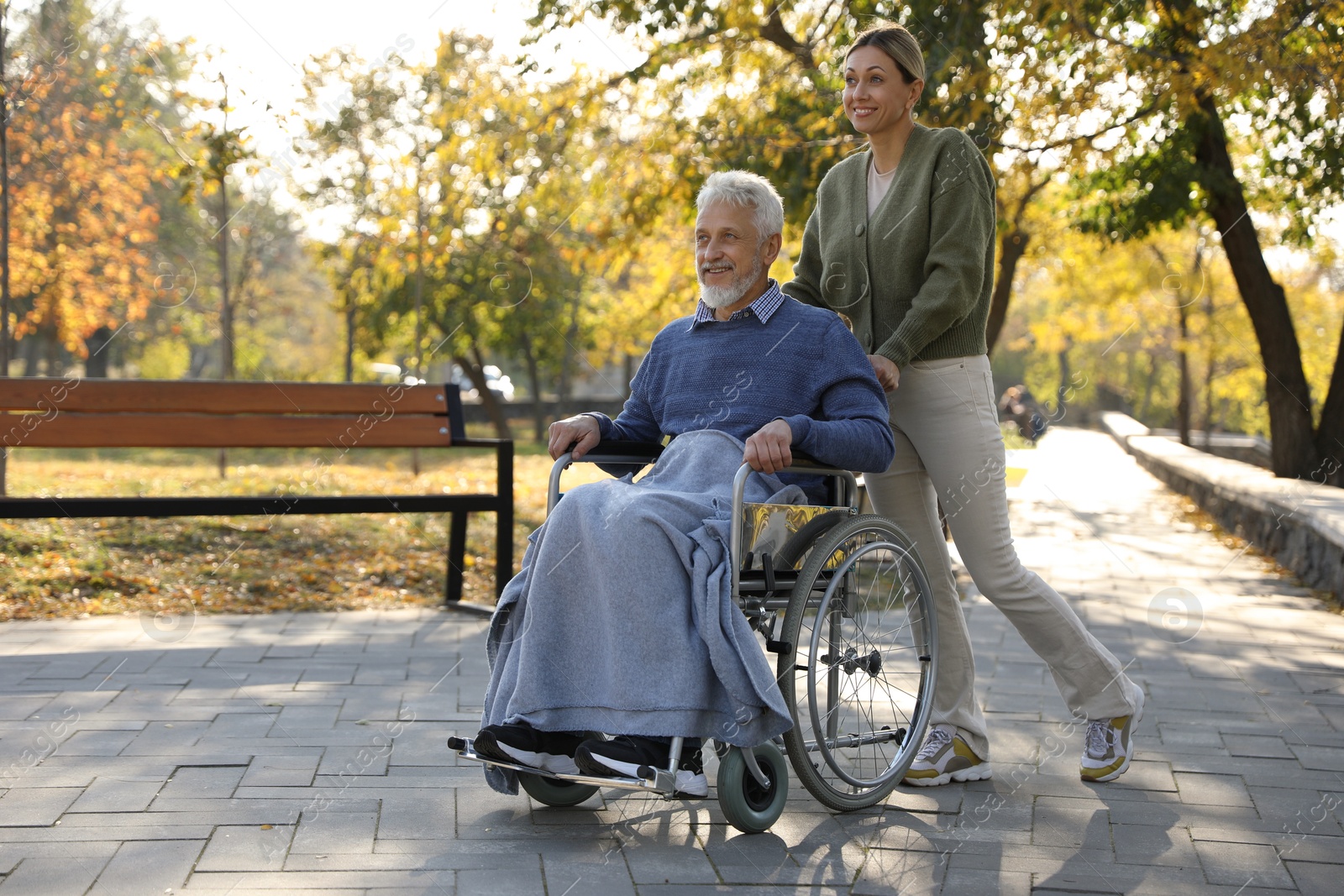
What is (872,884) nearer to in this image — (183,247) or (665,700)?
(665,700)

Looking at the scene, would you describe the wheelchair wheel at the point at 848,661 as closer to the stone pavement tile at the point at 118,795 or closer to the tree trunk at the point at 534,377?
the stone pavement tile at the point at 118,795

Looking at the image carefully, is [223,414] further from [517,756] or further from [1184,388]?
[1184,388]

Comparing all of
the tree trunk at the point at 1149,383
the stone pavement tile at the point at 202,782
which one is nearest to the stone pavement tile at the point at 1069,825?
the stone pavement tile at the point at 202,782

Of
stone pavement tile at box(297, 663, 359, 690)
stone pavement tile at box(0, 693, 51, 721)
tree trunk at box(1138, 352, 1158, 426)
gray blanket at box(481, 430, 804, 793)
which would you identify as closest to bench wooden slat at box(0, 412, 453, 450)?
stone pavement tile at box(297, 663, 359, 690)

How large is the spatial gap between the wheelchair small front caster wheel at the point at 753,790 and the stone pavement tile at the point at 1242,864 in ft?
2.88

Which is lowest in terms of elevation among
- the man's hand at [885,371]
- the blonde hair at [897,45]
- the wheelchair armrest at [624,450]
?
the wheelchair armrest at [624,450]

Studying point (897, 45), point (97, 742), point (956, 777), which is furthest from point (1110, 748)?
point (97, 742)

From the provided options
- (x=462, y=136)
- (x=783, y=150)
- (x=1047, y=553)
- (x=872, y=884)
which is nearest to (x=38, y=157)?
(x=462, y=136)

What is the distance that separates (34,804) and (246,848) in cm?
60

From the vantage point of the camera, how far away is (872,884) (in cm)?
257

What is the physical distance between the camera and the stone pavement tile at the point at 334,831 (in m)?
2.69

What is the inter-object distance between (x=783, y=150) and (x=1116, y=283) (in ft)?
34.1

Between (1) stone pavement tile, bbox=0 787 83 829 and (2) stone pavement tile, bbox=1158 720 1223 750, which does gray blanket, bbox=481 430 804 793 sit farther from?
(2) stone pavement tile, bbox=1158 720 1223 750

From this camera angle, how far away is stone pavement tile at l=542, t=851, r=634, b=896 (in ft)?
8.17
